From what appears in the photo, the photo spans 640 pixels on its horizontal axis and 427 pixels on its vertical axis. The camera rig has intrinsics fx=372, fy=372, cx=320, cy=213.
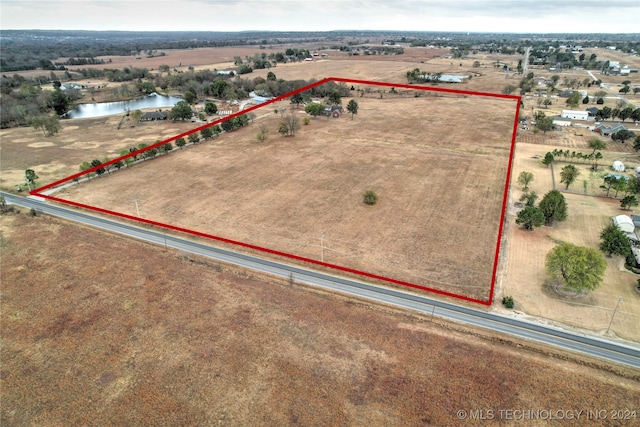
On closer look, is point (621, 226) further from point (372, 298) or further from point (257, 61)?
point (257, 61)

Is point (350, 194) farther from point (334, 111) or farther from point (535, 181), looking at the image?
point (334, 111)

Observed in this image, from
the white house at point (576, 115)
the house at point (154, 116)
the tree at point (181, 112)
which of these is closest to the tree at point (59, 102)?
the house at point (154, 116)

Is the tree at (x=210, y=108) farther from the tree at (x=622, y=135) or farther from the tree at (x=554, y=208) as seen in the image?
the tree at (x=622, y=135)

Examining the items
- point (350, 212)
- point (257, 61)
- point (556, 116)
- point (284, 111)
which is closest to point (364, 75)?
point (257, 61)

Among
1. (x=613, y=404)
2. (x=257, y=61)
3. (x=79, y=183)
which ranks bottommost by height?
(x=613, y=404)

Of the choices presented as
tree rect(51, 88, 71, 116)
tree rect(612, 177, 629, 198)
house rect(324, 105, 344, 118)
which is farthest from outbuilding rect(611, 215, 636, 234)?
tree rect(51, 88, 71, 116)
